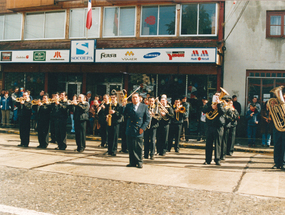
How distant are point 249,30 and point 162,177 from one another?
38.3ft

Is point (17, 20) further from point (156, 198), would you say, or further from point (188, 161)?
point (156, 198)

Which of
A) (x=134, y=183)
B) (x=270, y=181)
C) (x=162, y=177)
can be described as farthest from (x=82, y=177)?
(x=270, y=181)

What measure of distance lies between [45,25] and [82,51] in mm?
4576

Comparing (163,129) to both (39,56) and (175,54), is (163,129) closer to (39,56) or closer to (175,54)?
(175,54)

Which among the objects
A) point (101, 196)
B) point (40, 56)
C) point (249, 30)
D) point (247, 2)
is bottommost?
point (101, 196)

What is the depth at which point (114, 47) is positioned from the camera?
59.2ft

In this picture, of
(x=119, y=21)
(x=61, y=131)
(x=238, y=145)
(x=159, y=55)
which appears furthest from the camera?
(x=119, y=21)

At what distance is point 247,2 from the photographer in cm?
1633

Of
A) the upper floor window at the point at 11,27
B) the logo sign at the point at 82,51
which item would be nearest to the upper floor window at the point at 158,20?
the logo sign at the point at 82,51

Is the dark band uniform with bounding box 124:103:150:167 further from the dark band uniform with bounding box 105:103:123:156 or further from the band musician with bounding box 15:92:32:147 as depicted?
the band musician with bounding box 15:92:32:147

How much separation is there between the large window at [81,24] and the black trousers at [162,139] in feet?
33.2

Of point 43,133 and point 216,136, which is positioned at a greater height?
point 216,136

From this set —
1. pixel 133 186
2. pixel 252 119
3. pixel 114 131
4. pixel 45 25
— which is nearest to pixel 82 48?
pixel 45 25

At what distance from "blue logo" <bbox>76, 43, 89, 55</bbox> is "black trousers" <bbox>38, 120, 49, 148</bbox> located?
271 inches
